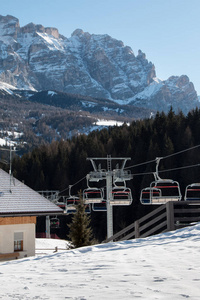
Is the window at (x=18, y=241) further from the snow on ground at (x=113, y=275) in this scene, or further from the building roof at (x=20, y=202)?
the snow on ground at (x=113, y=275)

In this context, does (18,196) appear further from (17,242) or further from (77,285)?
(77,285)

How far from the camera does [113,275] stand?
7.35 metres

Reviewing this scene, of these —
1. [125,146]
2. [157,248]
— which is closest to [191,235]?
[157,248]

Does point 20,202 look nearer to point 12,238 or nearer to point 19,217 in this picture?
point 19,217

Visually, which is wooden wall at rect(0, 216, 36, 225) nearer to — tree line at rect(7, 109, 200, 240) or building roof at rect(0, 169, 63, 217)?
building roof at rect(0, 169, 63, 217)

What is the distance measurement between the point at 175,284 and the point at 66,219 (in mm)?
71054

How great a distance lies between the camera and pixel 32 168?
90688 mm

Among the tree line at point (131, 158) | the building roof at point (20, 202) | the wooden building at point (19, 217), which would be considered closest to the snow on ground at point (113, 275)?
the wooden building at point (19, 217)

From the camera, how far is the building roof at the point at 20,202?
54.6 ft

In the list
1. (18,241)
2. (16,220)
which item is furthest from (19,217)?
(18,241)

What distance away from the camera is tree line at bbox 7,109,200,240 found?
2773 inches

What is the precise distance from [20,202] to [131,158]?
207 feet

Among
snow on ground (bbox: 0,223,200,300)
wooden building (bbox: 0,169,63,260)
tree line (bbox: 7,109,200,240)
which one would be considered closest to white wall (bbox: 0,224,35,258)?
wooden building (bbox: 0,169,63,260)

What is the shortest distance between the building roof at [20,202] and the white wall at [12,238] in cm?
58
